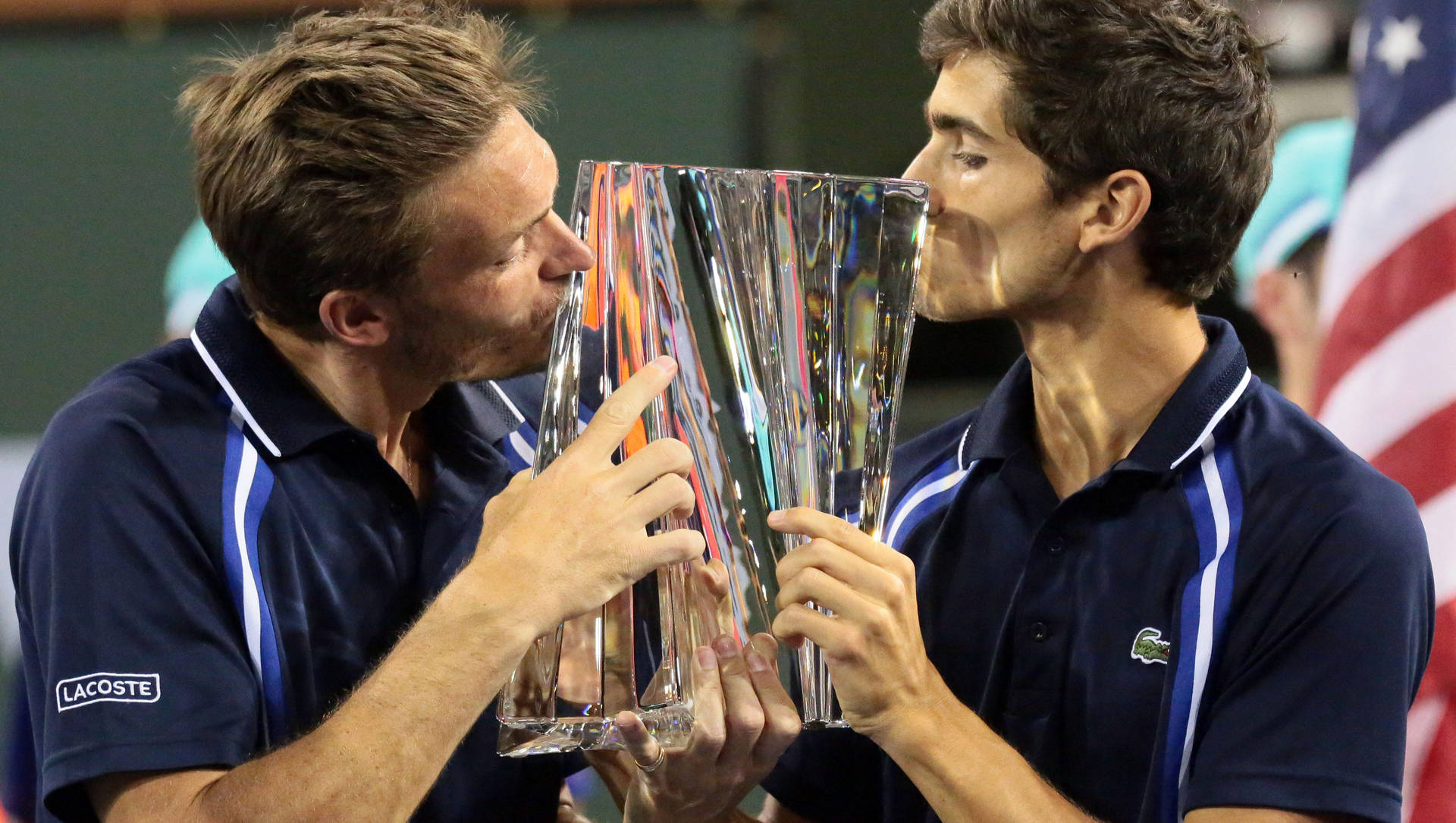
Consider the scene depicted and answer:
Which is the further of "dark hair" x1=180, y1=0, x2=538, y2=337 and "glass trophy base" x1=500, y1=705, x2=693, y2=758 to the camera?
"dark hair" x1=180, y1=0, x2=538, y2=337

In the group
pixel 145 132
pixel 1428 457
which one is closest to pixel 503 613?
pixel 1428 457

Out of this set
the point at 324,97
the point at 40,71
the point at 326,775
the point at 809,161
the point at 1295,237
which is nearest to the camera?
the point at 326,775

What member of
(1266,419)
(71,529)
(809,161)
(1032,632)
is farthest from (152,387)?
(809,161)

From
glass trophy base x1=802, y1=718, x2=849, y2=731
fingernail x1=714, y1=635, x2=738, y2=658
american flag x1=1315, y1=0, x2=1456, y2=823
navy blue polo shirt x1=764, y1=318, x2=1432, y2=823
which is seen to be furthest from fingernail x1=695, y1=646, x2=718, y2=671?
american flag x1=1315, y1=0, x2=1456, y2=823

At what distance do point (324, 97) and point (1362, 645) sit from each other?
1.14 meters

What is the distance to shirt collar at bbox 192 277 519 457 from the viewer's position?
1556mm

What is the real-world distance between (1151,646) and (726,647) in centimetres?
42

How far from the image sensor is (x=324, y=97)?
155cm

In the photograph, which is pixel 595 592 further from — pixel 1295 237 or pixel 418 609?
pixel 1295 237

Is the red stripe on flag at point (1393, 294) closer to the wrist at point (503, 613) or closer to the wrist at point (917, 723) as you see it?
the wrist at point (917, 723)

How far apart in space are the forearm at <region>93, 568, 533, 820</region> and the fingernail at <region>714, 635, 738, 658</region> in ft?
0.62

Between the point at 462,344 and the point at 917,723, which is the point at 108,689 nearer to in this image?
the point at 462,344

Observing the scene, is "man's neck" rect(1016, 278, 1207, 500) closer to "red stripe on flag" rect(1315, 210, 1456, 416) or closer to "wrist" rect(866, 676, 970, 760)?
"wrist" rect(866, 676, 970, 760)

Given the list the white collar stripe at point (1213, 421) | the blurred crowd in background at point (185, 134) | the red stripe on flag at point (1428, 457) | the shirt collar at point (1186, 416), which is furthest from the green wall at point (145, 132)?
the white collar stripe at point (1213, 421)
